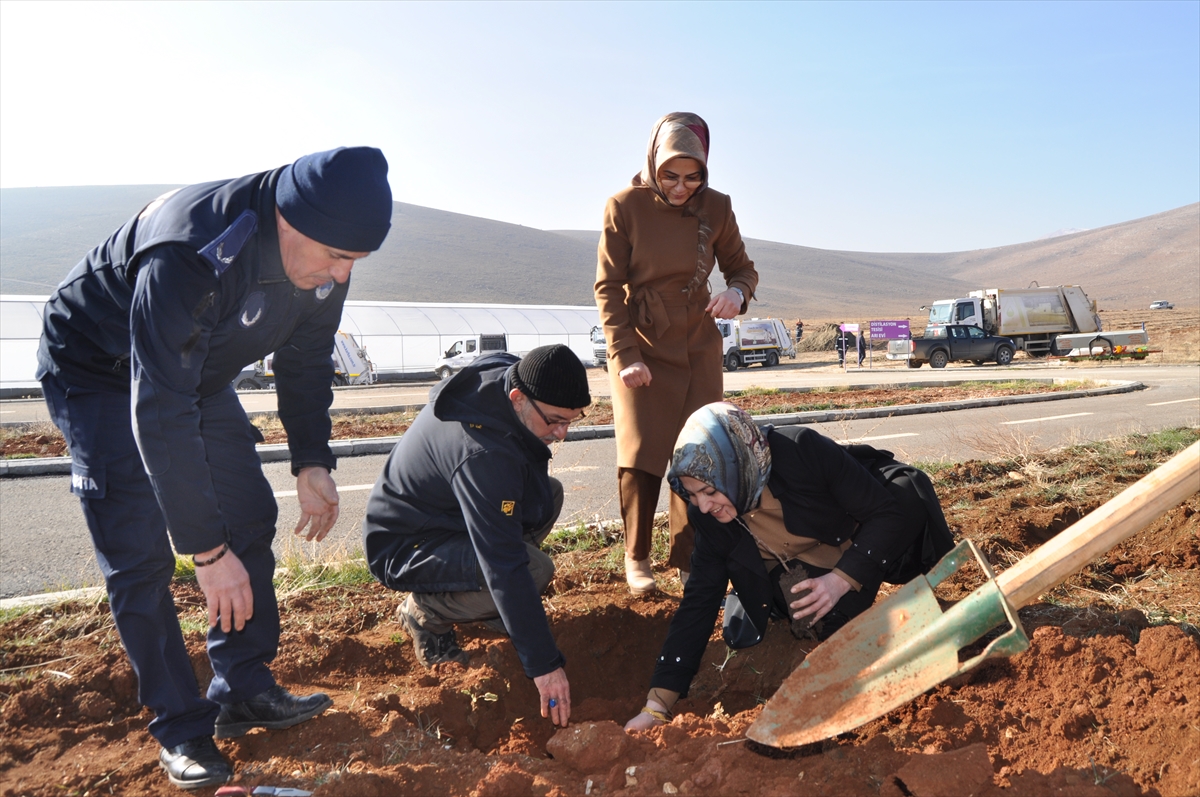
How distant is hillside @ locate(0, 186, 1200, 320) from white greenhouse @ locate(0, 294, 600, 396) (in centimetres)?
4395

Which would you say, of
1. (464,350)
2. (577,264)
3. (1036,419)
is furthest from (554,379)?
(577,264)

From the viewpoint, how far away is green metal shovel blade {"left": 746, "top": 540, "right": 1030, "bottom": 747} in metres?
2.14

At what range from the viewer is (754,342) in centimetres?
3297

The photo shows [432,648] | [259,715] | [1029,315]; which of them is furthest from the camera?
[1029,315]

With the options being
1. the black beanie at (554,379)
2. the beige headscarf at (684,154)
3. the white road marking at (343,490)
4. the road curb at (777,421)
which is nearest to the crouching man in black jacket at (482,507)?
the black beanie at (554,379)

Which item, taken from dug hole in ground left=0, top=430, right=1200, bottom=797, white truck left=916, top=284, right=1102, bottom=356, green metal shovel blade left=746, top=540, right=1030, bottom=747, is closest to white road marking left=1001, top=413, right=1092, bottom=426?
dug hole in ground left=0, top=430, right=1200, bottom=797

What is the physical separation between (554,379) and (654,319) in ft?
4.03

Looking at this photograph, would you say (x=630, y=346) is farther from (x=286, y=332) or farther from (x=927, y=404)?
(x=927, y=404)

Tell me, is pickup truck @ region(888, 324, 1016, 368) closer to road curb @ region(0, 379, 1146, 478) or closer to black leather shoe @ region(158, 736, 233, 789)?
road curb @ region(0, 379, 1146, 478)

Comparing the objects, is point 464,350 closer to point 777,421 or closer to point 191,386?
point 777,421

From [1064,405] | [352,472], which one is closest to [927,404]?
[1064,405]

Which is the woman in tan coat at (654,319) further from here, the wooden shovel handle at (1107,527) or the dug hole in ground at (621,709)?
the wooden shovel handle at (1107,527)

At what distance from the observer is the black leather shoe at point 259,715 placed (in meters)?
2.56

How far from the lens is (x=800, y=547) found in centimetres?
302
